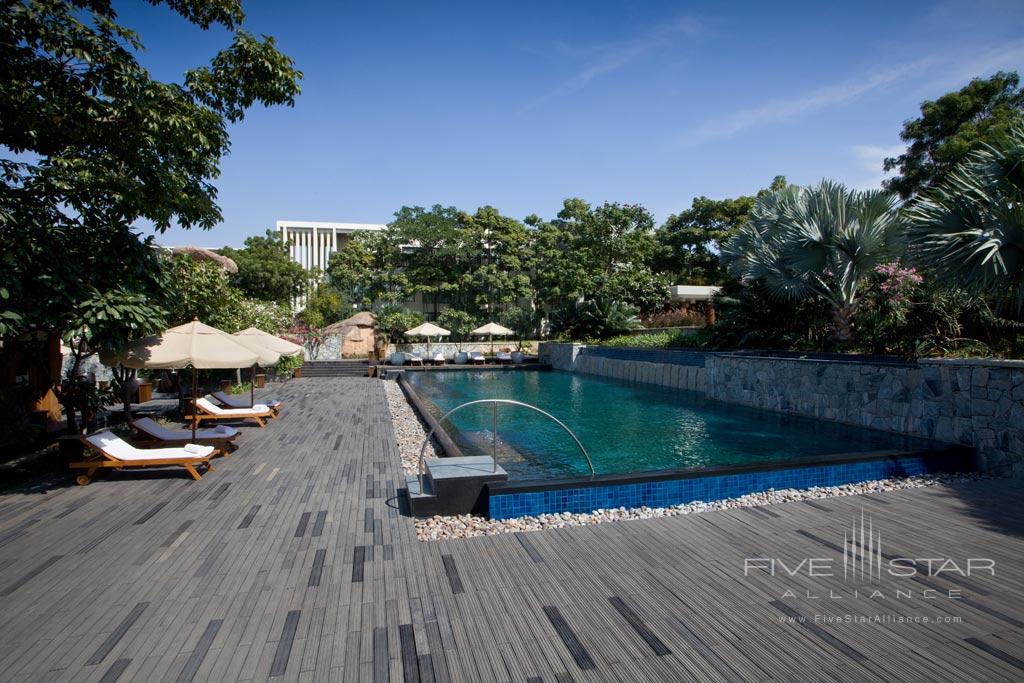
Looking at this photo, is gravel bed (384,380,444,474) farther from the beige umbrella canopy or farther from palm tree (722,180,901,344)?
palm tree (722,180,901,344)

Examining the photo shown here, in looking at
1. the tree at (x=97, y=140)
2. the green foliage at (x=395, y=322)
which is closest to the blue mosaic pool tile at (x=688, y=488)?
the tree at (x=97, y=140)

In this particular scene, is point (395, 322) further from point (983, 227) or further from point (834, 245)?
point (983, 227)

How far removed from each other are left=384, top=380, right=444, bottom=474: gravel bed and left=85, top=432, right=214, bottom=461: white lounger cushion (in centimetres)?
240

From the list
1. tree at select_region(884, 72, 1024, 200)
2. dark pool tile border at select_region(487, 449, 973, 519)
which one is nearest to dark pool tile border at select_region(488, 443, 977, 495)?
dark pool tile border at select_region(487, 449, 973, 519)

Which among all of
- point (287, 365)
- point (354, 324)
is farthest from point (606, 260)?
point (287, 365)

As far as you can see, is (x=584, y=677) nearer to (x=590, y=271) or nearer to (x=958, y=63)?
(x=958, y=63)

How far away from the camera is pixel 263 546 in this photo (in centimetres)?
422

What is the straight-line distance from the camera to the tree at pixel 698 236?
31812 mm

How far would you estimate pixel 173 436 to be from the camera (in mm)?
7125

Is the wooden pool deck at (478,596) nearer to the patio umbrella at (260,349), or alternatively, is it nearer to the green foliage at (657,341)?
the patio umbrella at (260,349)

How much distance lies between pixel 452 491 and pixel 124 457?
4066 mm

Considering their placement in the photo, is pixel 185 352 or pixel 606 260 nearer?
pixel 185 352

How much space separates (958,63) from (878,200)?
8.95 feet

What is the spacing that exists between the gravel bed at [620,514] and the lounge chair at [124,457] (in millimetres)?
3274
